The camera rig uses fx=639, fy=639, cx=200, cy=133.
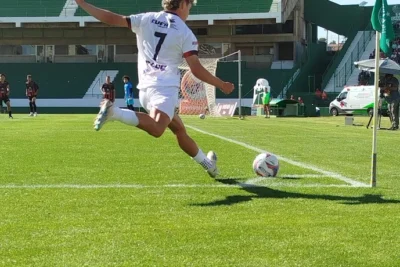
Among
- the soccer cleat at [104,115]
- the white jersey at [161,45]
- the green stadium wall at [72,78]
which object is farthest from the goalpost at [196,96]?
the soccer cleat at [104,115]

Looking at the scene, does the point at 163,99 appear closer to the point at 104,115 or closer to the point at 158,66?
the point at 158,66

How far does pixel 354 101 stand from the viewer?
41188 mm

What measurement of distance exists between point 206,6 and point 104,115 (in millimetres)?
44027

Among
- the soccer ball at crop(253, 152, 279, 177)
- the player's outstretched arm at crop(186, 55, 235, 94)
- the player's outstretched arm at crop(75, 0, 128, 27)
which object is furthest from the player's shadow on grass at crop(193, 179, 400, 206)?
the player's outstretched arm at crop(75, 0, 128, 27)

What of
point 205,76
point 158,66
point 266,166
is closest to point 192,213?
point 205,76

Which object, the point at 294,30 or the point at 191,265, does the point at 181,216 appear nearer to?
the point at 191,265

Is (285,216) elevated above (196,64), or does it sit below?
below

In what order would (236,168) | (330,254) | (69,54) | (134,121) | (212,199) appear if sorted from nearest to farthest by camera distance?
(330,254) → (212,199) → (134,121) → (236,168) → (69,54)

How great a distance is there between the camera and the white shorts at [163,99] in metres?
6.75

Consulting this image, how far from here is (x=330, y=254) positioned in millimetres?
3957

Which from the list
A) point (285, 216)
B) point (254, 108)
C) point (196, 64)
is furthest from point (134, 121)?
point (254, 108)

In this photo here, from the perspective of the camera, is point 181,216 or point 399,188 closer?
point 181,216

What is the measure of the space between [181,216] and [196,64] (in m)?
1.99

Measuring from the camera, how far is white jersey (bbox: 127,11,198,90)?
21.9 ft
